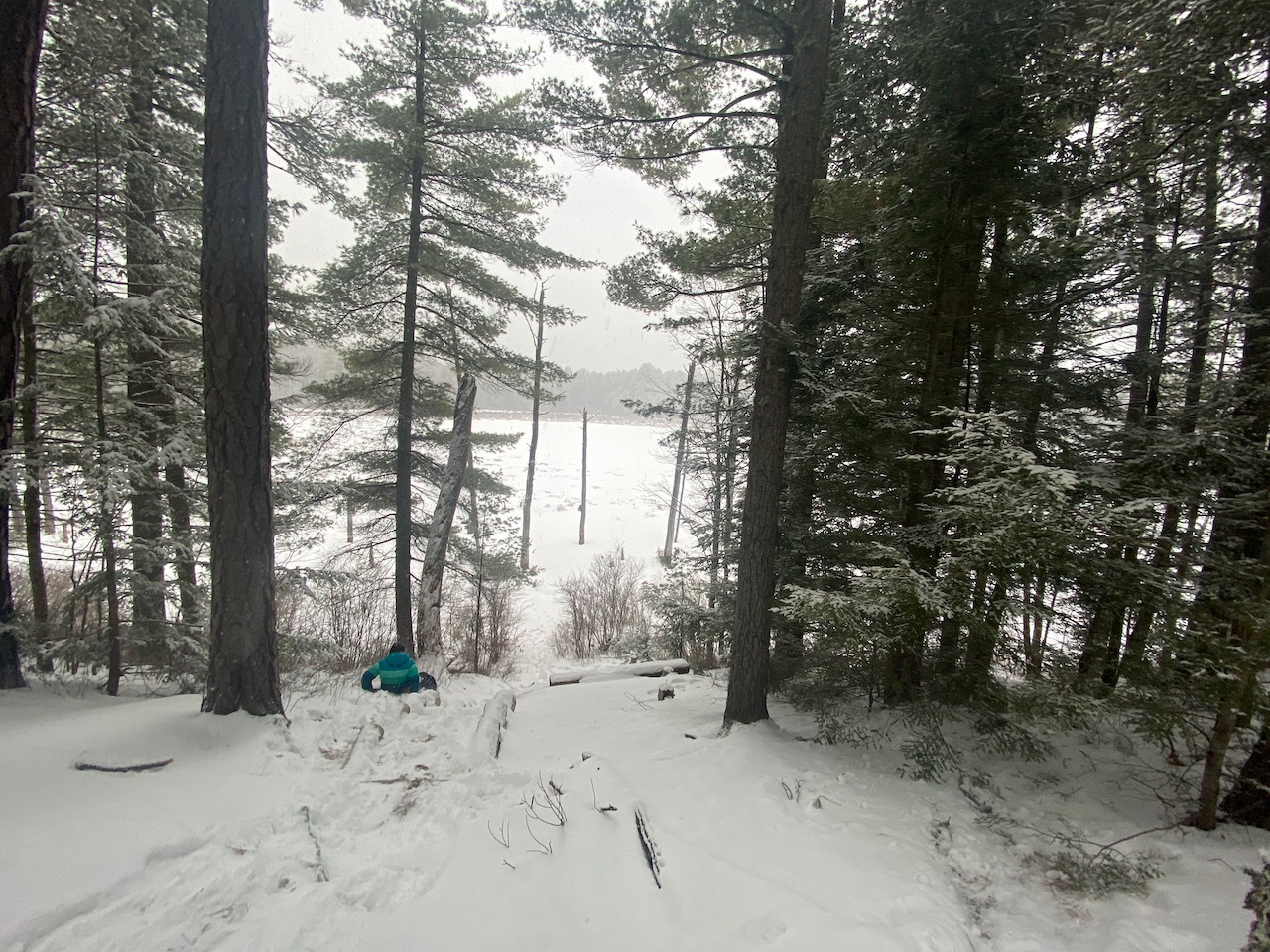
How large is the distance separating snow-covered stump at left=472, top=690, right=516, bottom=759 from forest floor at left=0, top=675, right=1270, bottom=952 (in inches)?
3.6

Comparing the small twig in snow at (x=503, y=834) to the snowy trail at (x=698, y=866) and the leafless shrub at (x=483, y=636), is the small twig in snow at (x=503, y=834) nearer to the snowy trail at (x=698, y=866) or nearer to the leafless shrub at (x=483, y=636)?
the snowy trail at (x=698, y=866)

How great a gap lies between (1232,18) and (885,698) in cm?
556

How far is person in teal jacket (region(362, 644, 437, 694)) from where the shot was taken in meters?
6.15

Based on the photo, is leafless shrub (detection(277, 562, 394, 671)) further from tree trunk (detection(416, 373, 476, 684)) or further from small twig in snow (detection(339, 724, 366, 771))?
small twig in snow (detection(339, 724, 366, 771))

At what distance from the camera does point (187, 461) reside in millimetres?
5988

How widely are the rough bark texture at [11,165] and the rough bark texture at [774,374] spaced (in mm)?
6204

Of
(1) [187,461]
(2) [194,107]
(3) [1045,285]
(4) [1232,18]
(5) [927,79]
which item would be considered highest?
(2) [194,107]

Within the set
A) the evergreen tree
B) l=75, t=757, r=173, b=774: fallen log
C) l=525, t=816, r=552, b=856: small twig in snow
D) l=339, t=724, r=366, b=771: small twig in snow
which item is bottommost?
l=339, t=724, r=366, b=771: small twig in snow

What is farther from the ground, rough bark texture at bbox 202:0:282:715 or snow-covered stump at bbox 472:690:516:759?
rough bark texture at bbox 202:0:282:715

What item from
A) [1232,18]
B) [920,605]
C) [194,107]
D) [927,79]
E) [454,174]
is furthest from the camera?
[454,174]

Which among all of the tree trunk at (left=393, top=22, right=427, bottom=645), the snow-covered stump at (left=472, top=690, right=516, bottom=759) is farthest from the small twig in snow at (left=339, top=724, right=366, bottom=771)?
the tree trunk at (left=393, top=22, right=427, bottom=645)

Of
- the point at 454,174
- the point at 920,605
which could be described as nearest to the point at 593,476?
the point at 454,174

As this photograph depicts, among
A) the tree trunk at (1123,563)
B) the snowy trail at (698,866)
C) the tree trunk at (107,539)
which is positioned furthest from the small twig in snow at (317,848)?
the tree trunk at (1123,563)

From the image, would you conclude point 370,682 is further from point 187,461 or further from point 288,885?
point 288,885
